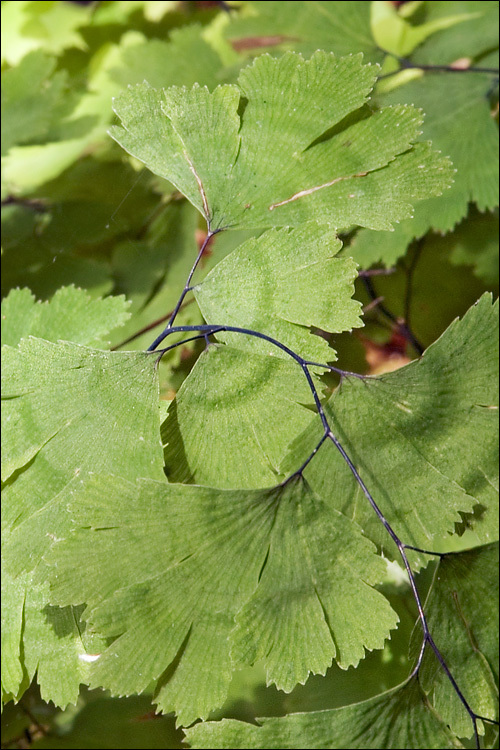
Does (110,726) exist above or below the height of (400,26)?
below

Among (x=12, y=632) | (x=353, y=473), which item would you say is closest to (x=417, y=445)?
(x=353, y=473)

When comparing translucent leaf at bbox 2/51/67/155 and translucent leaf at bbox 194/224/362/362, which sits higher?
translucent leaf at bbox 2/51/67/155

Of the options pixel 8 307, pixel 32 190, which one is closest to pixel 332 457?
pixel 8 307

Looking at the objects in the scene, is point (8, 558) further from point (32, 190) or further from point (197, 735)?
point (32, 190)

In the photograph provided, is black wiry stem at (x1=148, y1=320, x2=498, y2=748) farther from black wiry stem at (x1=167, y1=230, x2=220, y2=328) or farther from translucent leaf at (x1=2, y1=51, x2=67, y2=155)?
translucent leaf at (x1=2, y1=51, x2=67, y2=155)

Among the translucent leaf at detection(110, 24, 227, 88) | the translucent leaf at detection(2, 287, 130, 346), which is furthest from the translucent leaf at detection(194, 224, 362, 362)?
the translucent leaf at detection(110, 24, 227, 88)

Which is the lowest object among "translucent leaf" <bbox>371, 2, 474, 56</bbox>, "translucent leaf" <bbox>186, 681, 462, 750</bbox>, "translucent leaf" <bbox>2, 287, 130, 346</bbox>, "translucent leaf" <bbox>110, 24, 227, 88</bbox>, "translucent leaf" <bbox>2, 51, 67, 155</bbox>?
"translucent leaf" <bbox>186, 681, 462, 750</bbox>

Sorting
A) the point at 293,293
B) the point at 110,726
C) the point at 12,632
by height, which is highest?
the point at 293,293

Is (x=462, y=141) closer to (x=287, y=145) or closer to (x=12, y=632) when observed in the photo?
(x=287, y=145)
